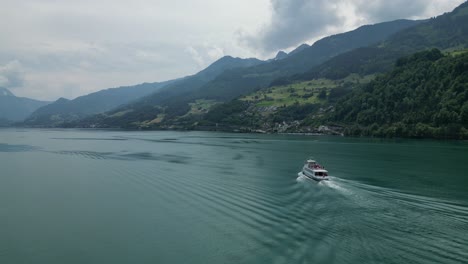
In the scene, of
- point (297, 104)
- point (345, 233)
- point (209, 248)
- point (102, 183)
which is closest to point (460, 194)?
point (345, 233)

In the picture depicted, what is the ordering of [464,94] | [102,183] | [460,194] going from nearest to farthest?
[460,194] → [102,183] → [464,94]

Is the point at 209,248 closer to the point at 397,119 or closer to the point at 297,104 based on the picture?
the point at 397,119

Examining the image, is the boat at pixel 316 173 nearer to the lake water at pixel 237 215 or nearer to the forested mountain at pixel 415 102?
the lake water at pixel 237 215

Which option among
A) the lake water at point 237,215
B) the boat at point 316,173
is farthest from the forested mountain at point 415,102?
the boat at point 316,173

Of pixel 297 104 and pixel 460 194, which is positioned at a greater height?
pixel 297 104

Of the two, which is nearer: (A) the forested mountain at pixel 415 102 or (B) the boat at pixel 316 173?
(B) the boat at pixel 316 173

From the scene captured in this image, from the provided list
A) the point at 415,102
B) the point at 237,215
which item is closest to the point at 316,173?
the point at 237,215
